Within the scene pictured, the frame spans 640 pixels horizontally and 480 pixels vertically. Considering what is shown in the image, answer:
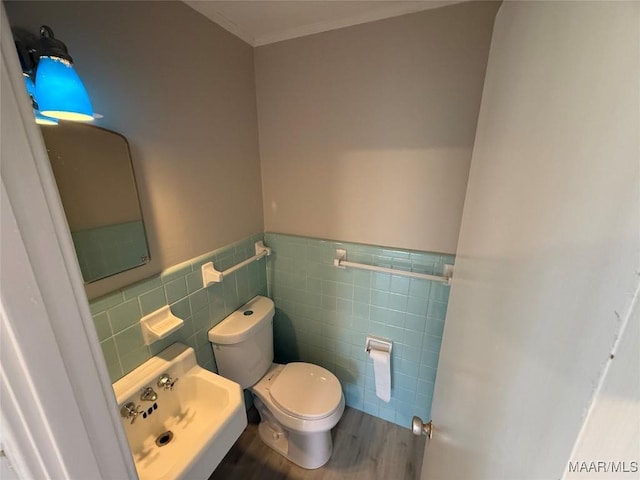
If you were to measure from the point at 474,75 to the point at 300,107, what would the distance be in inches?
32.2

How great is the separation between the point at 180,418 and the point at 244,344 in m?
0.39

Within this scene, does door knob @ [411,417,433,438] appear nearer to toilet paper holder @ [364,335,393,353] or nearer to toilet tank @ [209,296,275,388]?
toilet paper holder @ [364,335,393,353]

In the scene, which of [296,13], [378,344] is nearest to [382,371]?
[378,344]

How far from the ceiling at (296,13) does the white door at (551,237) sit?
71 centimetres

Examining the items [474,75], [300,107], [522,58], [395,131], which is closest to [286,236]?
[300,107]

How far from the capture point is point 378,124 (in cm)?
127

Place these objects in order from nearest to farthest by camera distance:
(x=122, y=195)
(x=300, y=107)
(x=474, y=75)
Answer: (x=122, y=195)
(x=474, y=75)
(x=300, y=107)

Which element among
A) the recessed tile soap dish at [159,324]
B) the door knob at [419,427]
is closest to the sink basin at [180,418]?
the recessed tile soap dish at [159,324]

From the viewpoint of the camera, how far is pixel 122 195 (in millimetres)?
905

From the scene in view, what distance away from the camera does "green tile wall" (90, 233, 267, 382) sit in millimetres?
910

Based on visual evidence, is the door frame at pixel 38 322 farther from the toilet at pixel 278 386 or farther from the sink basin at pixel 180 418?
the toilet at pixel 278 386

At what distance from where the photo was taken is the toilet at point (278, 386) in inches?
50.8

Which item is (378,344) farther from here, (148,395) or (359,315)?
(148,395)

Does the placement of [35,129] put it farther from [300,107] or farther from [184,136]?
[300,107]
